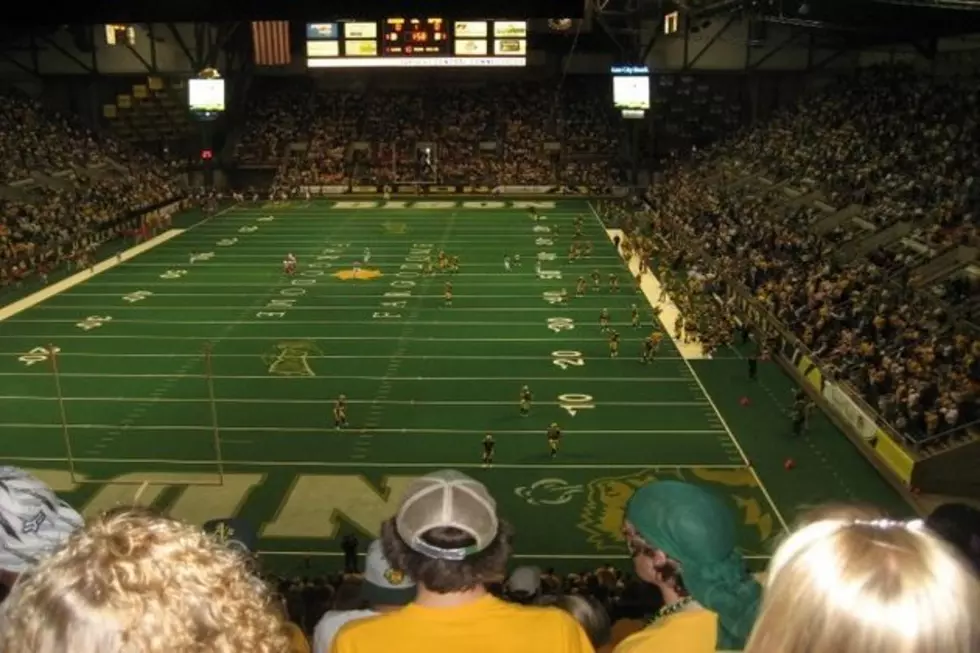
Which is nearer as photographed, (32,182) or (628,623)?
(628,623)

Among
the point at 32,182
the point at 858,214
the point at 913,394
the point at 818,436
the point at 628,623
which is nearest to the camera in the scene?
the point at 628,623

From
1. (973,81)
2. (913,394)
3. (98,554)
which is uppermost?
(973,81)

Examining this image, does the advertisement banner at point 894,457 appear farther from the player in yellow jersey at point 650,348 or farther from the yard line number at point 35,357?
the yard line number at point 35,357

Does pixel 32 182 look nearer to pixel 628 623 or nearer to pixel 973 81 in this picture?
pixel 973 81

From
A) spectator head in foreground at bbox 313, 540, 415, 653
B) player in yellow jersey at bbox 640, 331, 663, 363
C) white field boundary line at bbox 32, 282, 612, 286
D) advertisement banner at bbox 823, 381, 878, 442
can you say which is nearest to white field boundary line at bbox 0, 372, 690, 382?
player in yellow jersey at bbox 640, 331, 663, 363

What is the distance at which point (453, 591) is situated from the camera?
3.23 metres

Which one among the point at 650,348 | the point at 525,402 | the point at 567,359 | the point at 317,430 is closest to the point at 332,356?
the point at 317,430

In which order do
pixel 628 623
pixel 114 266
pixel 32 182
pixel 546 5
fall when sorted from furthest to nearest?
pixel 32 182
pixel 114 266
pixel 546 5
pixel 628 623

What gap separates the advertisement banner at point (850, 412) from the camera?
17.3 meters

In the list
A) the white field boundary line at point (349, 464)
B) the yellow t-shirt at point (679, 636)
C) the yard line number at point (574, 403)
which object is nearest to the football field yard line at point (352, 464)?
the white field boundary line at point (349, 464)

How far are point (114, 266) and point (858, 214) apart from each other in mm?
25217

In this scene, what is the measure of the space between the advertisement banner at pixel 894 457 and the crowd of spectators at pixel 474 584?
1322cm

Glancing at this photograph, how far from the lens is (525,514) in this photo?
15.3m

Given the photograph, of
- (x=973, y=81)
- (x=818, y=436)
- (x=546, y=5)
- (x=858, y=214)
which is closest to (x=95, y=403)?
(x=546, y=5)
